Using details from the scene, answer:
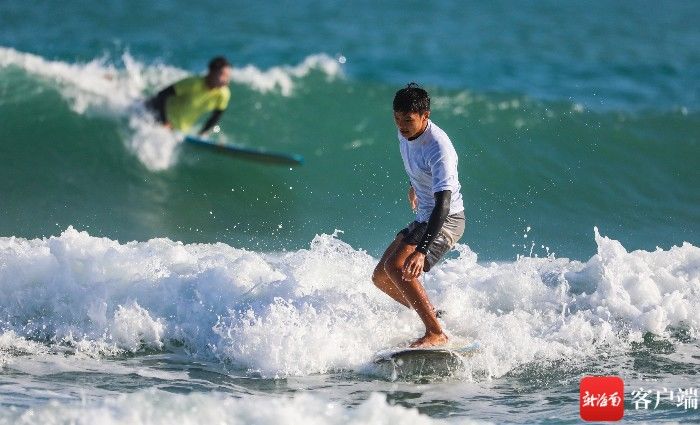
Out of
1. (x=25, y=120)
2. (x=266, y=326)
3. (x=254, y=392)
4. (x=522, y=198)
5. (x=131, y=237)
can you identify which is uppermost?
(x=25, y=120)

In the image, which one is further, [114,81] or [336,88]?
[336,88]

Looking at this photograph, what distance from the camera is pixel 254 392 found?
22.3 ft

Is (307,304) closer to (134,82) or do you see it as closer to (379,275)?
(379,275)

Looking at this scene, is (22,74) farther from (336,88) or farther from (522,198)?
(522,198)

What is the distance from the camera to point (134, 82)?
1617 cm

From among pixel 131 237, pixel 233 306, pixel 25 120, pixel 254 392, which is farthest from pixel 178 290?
pixel 25 120

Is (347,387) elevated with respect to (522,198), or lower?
lower

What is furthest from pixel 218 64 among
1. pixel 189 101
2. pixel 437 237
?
pixel 437 237

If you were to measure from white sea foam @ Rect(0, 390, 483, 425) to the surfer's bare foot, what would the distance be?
930 millimetres

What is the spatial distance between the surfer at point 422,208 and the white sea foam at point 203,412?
97cm

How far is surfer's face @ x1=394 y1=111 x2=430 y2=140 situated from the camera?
21.1 feet

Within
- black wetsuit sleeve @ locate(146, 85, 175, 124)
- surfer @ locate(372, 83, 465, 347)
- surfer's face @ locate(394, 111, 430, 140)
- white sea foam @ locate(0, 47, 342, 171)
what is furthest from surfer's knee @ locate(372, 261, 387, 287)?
black wetsuit sleeve @ locate(146, 85, 175, 124)

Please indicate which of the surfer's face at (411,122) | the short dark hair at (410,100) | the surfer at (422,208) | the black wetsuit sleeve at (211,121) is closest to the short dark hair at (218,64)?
the black wetsuit sleeve at (211,121)

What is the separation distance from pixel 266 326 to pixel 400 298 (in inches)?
38.5
